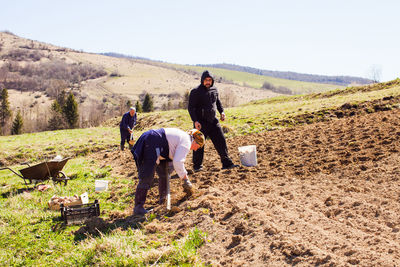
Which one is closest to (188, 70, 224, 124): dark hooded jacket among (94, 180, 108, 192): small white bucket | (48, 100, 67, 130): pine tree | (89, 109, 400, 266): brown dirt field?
(89, 109, 400, 266): brown dirt field

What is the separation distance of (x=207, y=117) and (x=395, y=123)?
573 centimetres

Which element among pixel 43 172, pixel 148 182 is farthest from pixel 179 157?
pixel 43 172

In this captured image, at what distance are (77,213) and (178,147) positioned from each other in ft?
7.30

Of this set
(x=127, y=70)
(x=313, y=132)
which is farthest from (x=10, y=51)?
(x=313, y=132)

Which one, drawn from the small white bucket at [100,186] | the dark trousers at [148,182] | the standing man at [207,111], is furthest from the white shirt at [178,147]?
the small white bucket at [100,186]

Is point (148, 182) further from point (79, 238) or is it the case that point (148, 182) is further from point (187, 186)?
point (79, 238)

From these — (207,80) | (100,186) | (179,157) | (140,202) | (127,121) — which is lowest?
(100,186)

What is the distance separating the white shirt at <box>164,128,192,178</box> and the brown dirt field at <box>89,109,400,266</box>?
0.78 meters

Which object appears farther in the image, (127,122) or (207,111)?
(127,122)

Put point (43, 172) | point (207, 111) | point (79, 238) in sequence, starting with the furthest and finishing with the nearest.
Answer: point (43, 172) → point (207, 111) → point (79, 238)

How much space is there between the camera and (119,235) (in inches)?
196

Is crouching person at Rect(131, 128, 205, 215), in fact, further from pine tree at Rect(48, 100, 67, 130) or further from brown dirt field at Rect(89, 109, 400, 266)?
pine tree at Rect(48, 100, 67, 130)

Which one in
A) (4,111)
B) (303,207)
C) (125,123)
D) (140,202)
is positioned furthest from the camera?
(4,111)

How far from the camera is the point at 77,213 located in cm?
591
